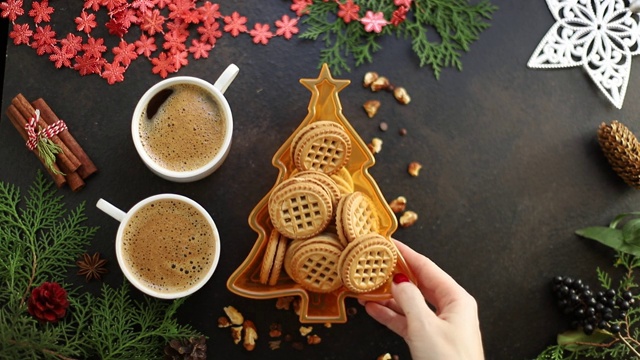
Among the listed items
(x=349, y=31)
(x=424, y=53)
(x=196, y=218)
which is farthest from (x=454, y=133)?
(x=196, y=218)

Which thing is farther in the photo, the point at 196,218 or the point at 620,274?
the point at 620,274

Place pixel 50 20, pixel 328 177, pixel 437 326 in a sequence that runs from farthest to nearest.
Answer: pixel 50 20 < pixel 328 177 < pixel 437 326

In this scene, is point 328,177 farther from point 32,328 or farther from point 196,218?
point 32,328

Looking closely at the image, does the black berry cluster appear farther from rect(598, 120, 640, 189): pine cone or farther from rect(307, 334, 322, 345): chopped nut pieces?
rect(307, 334, 322, 345): chopped nut pieces

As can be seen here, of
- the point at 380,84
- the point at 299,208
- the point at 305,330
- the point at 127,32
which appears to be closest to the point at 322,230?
the point at 299,208

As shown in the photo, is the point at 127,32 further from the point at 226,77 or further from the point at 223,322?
the point at 223,322

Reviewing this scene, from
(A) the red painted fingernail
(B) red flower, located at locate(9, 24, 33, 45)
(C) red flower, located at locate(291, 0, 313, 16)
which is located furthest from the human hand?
(B) red flower, located at locate(9, 24, 33, 45)

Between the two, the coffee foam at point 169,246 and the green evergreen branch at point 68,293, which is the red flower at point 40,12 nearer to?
the green evergreen branch at point 68,293
